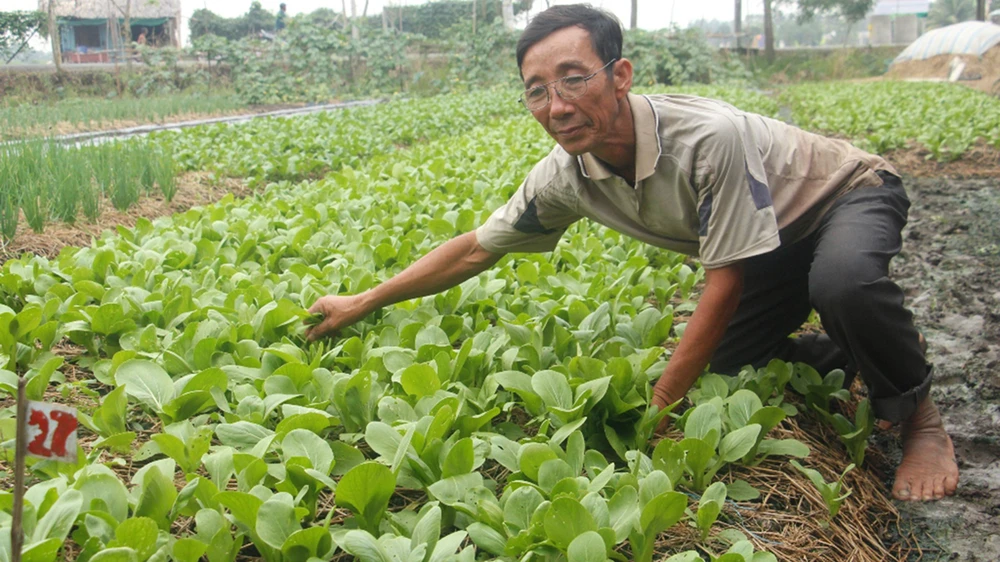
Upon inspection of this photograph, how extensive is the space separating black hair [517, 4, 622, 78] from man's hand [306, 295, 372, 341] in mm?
967

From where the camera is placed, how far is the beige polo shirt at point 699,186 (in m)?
2.24

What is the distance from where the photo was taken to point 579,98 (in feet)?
7.47

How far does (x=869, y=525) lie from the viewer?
2303mm

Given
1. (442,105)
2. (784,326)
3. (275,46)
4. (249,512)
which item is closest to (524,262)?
(784,326)

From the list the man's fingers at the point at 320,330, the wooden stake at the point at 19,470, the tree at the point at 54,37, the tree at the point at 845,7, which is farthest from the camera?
the tree at the point at 845,7

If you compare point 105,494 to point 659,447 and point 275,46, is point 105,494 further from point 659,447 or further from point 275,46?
point 275,46

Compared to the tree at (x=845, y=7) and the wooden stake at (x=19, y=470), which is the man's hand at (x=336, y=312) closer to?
the wooden stake at (x=19, y=470)

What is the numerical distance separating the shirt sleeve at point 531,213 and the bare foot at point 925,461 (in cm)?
121

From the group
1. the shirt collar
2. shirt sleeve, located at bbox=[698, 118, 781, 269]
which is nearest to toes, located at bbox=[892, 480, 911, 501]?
shirt sleeve, located at bbox=[698, 118, 781, 269]

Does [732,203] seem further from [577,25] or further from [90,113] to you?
[90,113]

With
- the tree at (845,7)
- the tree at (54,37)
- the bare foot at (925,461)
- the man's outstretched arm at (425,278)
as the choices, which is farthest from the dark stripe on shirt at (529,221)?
the tree at (845,7)

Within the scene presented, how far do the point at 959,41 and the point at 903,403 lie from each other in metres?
30.5

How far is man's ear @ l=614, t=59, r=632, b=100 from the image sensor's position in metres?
2.35

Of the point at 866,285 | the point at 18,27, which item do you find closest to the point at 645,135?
the point at 866,285
